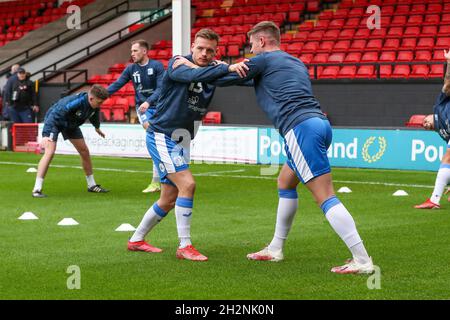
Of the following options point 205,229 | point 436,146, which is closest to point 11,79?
point 436,146

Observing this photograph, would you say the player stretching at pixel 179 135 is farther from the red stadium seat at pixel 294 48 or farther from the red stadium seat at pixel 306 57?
the red stadium seat at pixel 294 48

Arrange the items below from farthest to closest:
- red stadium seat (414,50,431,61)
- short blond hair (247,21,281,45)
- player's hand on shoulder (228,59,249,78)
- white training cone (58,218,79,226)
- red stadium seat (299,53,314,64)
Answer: red stadium seat (299,53,314,64) < red stadium seat (414,50,431,61) < white training cone (58,218,79,226) < short blond hair (247,21,281,45) < player's hand on shoulder (228,59,249,78)

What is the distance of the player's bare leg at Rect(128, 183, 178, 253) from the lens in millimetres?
8047

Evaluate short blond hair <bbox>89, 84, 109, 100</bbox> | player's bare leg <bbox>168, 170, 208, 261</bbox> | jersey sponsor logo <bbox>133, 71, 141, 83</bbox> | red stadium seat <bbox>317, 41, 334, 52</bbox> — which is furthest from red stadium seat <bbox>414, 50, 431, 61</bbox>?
player's bare leg <bbox>168, 170, 208, 261</bbox>

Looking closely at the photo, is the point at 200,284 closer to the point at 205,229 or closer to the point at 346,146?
the point at 205,229

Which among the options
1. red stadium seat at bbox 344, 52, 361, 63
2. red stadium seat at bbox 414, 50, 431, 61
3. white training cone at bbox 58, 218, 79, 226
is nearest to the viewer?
white training cone at bbox 58, 218, 79, 226

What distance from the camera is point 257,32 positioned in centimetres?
719

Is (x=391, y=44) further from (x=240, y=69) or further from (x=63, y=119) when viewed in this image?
(x=240, y=69)

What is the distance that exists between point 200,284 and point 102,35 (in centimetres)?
2596

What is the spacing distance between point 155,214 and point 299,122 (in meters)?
1.78

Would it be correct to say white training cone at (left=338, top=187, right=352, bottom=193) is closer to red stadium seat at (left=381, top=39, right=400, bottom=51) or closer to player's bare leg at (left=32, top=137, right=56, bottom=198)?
player's bare leg at (left=32, top=137, right=56, bottom=198)

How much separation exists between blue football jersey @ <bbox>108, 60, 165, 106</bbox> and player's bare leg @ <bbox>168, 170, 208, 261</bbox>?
18.6 ft

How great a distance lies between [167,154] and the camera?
7871 millimetres

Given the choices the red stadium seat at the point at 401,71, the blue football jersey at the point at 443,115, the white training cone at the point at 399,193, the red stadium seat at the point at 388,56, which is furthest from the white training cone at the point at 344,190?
the red stadium seat at the point at 388,56
